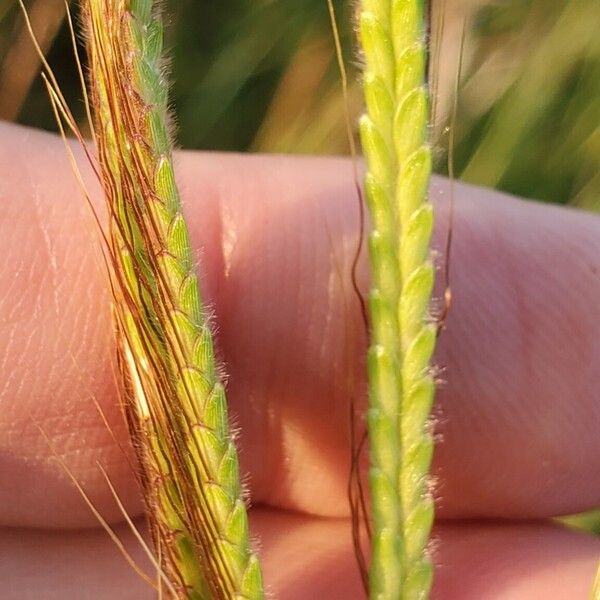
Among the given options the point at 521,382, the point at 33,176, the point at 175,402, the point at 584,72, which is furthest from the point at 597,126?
the point at 175,402

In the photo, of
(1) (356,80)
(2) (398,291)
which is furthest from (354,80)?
(2) (398,291)

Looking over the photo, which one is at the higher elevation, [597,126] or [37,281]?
[597,126]

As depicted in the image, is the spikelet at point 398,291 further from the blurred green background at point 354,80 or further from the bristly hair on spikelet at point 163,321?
the blurred green background at point 354,80

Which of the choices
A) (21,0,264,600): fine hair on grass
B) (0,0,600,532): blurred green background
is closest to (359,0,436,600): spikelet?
(21,0,264,600): fine hair on grass

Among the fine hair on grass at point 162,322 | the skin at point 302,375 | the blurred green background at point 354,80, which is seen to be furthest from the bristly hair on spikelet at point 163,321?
the blurred green background at point 354,80

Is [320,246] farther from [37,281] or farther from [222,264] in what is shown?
[37,281]

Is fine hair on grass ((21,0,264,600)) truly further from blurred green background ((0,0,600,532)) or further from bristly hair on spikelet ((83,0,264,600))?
blurred green background ((0,0,600,532))

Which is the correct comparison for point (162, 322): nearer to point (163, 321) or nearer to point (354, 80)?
point (163, 321)
